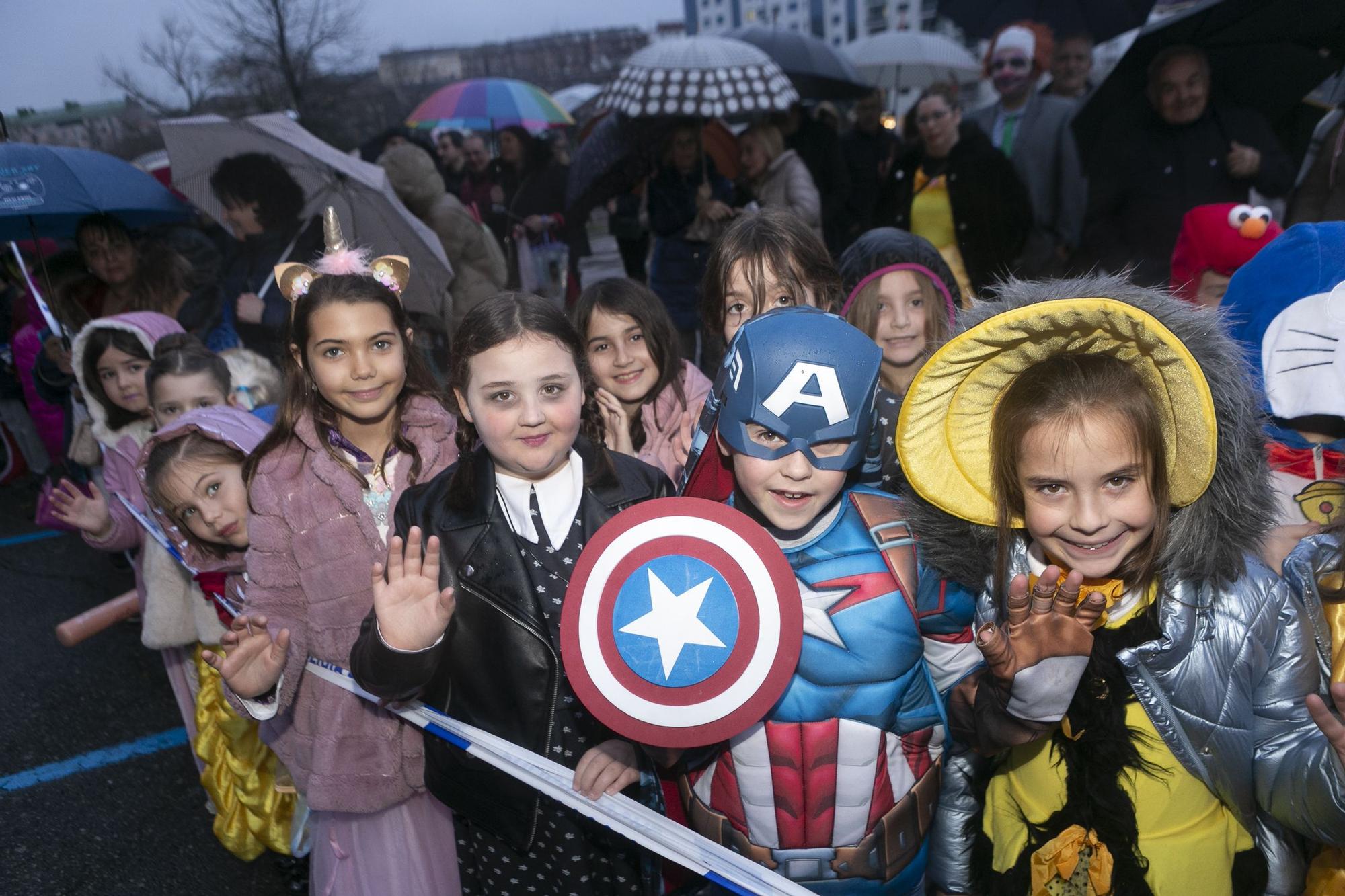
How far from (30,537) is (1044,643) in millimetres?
6901

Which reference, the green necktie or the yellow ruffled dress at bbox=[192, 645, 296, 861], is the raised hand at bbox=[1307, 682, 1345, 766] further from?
the green necktie

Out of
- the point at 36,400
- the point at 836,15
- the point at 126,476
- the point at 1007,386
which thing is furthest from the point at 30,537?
the point at 836,15

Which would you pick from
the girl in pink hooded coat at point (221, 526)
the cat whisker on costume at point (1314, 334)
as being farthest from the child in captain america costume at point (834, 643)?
the girl in pink hooded coat at point (221, 526)

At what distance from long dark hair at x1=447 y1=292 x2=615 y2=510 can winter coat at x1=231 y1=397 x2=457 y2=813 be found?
37 cm

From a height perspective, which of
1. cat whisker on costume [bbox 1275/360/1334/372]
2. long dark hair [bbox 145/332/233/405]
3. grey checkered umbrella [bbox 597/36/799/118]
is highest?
grey checkered umbrella [bbox 597/36/799/118]

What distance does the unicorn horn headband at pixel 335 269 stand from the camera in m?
2.44

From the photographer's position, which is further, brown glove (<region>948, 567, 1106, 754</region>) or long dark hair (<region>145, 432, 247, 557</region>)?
long dark hair (<region>145, 432, 247, 557</region>)

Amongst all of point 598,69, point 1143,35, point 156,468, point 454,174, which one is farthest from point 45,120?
point 598,69

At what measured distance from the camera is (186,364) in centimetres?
325

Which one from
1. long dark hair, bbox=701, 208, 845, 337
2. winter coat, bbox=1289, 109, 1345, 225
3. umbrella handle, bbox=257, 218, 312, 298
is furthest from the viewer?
umbrella handle, bbox=257, 218, 312, 298

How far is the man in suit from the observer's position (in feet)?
17.2

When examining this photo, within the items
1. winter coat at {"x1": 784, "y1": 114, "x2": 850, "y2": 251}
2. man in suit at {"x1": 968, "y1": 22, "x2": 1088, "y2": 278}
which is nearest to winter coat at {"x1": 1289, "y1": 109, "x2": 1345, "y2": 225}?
man in suit at {"x1": 968, "y1": 22, "x2": 1088, "y2": 278}

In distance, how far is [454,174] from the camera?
9.10 metres

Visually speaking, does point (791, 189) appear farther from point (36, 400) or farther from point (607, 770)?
point (36, 400)
